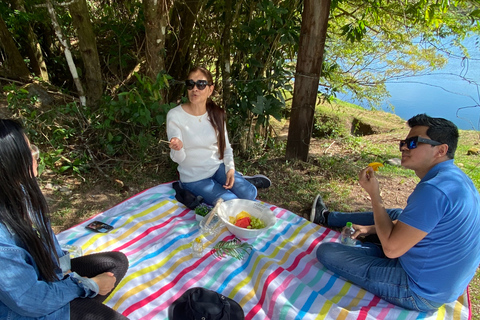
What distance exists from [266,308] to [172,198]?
149cm

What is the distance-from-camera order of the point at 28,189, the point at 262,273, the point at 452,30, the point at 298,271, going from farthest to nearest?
1. the point at 452,30
2. the point at 298,271
3. the point at 262,273
4. the point at 28,189

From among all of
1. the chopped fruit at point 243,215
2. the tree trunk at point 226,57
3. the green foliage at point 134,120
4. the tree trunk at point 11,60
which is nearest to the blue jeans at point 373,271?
the chopped fruit at point 243,215

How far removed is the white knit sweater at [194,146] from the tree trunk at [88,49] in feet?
5.47

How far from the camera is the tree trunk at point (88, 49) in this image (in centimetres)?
349

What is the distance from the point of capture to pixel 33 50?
4.57 meters

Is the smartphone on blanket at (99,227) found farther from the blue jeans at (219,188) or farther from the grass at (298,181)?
the blue jeans at (219,188)

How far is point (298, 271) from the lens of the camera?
230 centimetres

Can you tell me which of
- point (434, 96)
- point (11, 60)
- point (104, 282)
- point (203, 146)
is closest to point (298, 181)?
point (203, 146)

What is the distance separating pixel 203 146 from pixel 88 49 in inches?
78.7

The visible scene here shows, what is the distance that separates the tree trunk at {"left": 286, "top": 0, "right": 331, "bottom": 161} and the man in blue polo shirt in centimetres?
191

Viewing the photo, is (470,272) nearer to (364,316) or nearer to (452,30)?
(364,316)

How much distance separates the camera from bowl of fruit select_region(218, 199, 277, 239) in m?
2.45

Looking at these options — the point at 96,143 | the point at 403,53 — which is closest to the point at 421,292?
the point at 96,143

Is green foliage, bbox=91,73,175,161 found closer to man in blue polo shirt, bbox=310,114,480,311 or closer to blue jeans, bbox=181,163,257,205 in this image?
blue jeans, bbox=181,163,257,205
